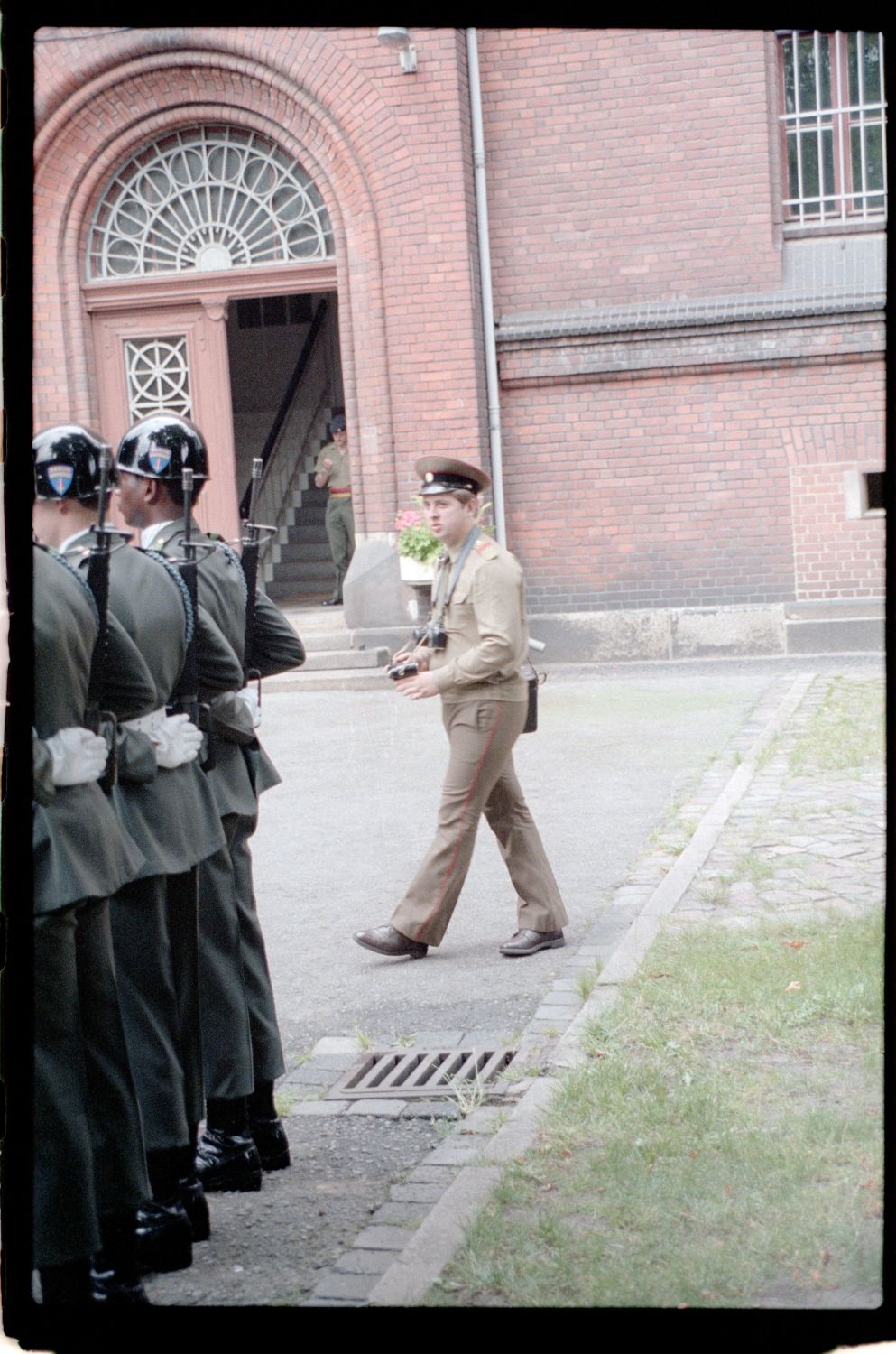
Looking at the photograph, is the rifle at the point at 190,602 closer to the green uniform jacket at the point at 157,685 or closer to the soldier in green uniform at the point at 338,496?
the green uniform jacket at the point at 157,685

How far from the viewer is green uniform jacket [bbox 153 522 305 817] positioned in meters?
4.41

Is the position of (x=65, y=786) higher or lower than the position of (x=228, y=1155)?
higher

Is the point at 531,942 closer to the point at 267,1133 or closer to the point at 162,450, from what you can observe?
the point at 267,1133

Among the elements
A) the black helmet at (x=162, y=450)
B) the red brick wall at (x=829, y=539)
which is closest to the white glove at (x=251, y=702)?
the black helmet at (x=162, y=450)

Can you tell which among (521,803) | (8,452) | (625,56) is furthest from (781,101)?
(8,452)

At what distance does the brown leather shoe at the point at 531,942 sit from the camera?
658 centimetres

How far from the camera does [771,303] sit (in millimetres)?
14219

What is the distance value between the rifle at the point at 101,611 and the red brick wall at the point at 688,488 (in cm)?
1124

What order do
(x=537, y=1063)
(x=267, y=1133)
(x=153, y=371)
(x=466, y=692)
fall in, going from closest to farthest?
(x=267, y=1133)
(x=537, y=1063)
(x=466, y=692)
(x=153, y=371)

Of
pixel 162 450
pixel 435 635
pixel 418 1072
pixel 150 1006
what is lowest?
pixel 418 1072

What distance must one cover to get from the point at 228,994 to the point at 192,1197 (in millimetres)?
561

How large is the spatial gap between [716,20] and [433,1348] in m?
Answer: 2.72

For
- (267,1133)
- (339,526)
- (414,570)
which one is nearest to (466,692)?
(267,1133)

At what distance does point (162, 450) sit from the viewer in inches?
171
